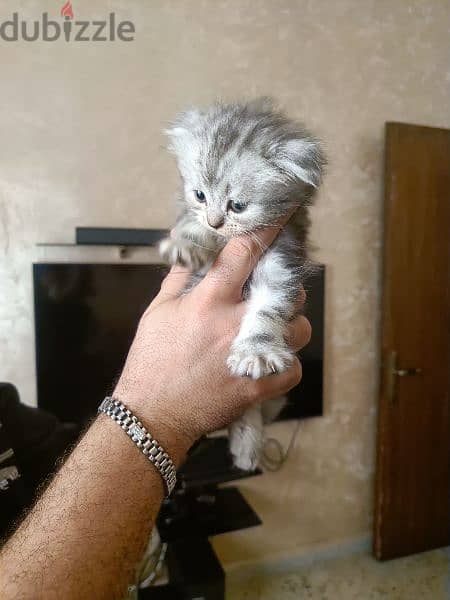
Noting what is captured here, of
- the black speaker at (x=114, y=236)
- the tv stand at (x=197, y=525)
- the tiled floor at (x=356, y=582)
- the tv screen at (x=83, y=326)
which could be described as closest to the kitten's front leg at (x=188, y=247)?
the tv screen at (x=83, y=326)

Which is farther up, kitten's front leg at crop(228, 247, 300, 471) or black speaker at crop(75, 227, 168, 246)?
black speaker at crop(75, 227, 168, 246)

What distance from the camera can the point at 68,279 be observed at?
5.62 feet

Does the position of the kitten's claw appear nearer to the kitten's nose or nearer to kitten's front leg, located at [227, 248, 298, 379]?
kitten's front leg, located at [227, 248, 298, 379]

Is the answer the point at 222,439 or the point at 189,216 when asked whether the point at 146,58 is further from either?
the point at 222,439

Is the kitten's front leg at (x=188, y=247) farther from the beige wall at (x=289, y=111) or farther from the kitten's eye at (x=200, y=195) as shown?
the beige wall at (x=289, y=111)

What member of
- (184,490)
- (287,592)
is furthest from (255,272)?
(287,592)

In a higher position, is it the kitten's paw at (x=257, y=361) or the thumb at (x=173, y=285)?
the thumb at (x=173, y=285)

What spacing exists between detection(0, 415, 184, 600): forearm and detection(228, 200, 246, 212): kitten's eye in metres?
0.45

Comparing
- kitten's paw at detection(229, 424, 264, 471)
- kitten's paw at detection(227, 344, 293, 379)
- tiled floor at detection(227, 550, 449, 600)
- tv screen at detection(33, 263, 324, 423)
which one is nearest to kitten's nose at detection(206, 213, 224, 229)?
kitten's paw at detection(227, 344, 293, 379)

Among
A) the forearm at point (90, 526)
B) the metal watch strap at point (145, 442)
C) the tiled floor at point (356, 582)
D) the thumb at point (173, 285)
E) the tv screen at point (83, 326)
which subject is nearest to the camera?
the forearm at point (90, 526)

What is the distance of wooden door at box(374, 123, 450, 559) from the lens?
2.14 meters

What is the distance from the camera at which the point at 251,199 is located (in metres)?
0.84

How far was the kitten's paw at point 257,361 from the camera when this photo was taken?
80cm

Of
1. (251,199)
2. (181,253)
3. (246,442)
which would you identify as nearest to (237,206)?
(251,199)
